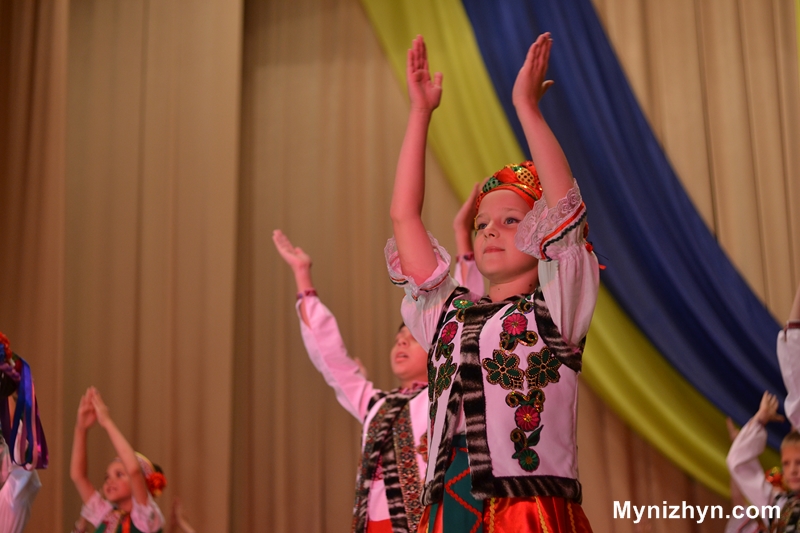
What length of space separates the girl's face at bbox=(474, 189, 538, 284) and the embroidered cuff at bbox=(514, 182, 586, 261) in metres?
0.14

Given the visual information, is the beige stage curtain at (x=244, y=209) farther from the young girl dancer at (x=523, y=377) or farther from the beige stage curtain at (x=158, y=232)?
the young girl dancer at (x=523, y=377)

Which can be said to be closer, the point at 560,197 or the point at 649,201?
the point at 560,197

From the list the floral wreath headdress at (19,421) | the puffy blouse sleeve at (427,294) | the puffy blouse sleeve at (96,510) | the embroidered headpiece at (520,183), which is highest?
the embroidered headpiece at (520,183)

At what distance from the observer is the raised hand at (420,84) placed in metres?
1.73

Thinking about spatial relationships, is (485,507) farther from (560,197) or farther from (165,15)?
(165,15)

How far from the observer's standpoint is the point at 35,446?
7.57ft

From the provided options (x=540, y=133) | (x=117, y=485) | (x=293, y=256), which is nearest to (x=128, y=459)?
(x=117, y=485)

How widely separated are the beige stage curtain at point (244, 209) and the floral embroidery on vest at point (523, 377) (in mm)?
2391

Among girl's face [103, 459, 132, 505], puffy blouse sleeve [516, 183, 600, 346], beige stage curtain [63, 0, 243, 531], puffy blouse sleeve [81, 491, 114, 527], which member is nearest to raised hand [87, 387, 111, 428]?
girl's face [103, 459, 132, 505]

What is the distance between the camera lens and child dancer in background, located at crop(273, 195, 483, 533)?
276 centimetres

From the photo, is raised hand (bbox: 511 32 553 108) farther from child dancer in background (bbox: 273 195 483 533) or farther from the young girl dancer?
child dancer in background (bbox: 273 195 483 533)

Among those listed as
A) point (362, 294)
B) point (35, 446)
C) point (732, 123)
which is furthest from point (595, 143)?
point (35, 446)

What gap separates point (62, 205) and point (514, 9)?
7.25 ft

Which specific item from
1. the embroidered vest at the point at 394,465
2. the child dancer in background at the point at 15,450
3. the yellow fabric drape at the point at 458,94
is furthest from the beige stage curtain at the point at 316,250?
the child dancer in background at the point at 15,450
